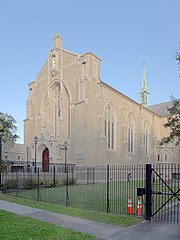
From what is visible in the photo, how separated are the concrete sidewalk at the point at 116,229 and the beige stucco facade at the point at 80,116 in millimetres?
22255

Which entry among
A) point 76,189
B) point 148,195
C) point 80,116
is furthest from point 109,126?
point 148,195

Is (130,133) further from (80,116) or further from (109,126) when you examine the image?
(80,116)

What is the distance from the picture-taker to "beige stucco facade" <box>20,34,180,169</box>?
3300 centimetres

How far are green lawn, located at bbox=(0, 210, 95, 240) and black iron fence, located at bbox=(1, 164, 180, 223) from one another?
3.50 m

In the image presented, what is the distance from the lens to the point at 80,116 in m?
32.9

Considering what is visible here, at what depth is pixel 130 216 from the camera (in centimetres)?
1022

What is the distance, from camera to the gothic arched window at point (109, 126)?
37531mm

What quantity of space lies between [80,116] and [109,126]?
7246mm

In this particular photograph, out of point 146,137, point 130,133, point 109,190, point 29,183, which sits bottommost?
point 109,190

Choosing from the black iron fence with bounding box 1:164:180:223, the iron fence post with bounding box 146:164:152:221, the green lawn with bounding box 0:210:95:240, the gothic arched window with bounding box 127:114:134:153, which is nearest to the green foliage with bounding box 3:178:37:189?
the black iron fence with bounding box 1:164:180:223

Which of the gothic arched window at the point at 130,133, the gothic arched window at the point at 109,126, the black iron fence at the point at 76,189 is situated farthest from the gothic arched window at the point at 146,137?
the black iron fence at the point at 76,189

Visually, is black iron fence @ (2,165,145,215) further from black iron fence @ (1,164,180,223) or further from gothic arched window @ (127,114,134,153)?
gothic arched window @ (127,114,134,153)

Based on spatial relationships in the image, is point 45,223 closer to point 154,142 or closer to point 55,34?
point 55,34

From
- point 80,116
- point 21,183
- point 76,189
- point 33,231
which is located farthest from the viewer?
point 80,116
